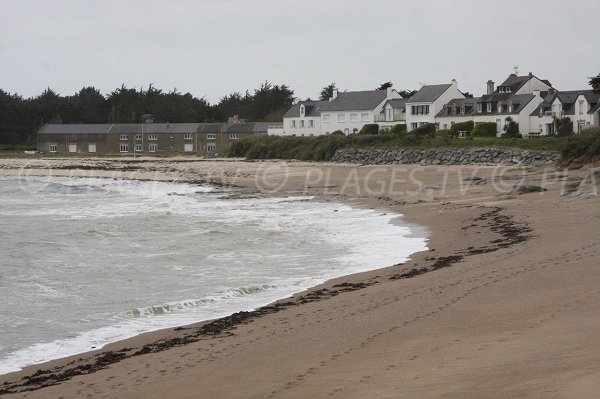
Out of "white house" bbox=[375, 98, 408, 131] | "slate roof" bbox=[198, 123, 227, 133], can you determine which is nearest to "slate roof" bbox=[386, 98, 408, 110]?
"white house" bbox=[375, 98, 408, 131]

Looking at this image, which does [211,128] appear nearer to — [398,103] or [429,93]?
[398,103]

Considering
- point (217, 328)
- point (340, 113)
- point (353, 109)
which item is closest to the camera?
point (217, 328)

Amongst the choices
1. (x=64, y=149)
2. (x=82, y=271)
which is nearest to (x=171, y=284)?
(x=82, y=271)

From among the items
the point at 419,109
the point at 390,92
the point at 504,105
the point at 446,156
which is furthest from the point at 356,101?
the point at 446,156

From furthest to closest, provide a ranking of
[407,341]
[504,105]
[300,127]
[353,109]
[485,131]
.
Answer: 1. [300,127]
2. [353,109]
3. [504,105]
4. [485,131]
5. [407,341]

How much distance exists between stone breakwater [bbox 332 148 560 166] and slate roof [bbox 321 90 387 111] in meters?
19.3

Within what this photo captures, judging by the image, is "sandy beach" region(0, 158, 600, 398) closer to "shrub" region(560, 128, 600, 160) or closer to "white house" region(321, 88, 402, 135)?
"shrub" region(560, 128, 600, 160)

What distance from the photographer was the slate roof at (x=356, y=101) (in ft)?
263

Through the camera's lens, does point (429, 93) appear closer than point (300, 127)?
Yes

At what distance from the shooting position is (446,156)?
51094 millimetres

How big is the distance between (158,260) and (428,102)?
187 ft

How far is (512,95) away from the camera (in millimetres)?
66312

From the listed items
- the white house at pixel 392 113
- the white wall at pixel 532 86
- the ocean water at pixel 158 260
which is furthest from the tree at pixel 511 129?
the ocean water at pixel 158 260

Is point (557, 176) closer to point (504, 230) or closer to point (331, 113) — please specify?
point (504, 230)
